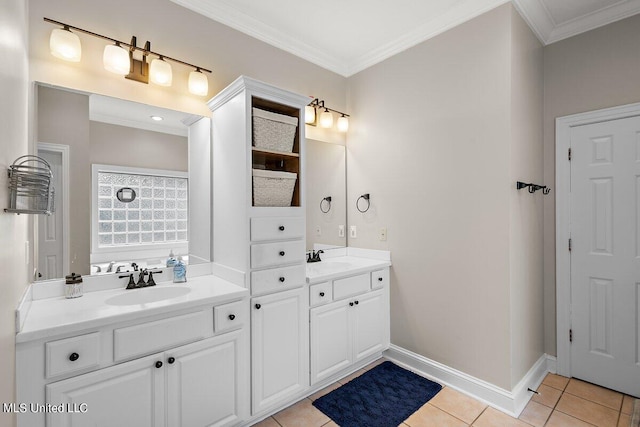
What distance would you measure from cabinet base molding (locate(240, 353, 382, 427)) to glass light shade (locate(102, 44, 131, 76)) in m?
2.21

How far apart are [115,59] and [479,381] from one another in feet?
10.3

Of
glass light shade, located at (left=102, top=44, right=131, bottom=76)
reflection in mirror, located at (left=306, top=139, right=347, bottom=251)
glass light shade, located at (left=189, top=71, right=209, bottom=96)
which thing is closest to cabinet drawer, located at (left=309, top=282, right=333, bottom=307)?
reflection in mirror, located at (left=306, top=139, right=347, bottom=251)

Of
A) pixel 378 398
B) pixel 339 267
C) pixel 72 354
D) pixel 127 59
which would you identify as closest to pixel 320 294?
pixel 339 267

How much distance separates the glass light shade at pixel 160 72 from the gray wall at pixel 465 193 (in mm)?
1768

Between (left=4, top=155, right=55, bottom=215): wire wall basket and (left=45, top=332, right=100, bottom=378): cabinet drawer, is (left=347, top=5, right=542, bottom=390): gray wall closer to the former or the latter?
(left=45, top=332, right=100, bottom=378): cabinet drawer

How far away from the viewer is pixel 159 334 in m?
1.49

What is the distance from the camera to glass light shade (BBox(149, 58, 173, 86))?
6.30 feet

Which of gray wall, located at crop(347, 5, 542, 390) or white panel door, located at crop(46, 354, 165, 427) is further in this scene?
gray wall, located at crop(347, 5, 542, 390)

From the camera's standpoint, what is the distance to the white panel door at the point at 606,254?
2203 mm

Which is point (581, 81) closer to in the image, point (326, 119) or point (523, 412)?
point (326, 119)

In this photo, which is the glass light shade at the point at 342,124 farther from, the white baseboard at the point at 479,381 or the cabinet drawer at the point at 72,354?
the cabinet drawer at the point at 72,354

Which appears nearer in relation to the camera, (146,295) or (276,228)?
(146,295)

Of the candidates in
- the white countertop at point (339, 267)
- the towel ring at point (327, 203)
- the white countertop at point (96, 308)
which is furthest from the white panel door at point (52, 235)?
the towel ring at point (327, 203)

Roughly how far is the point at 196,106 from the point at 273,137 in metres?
0.63
